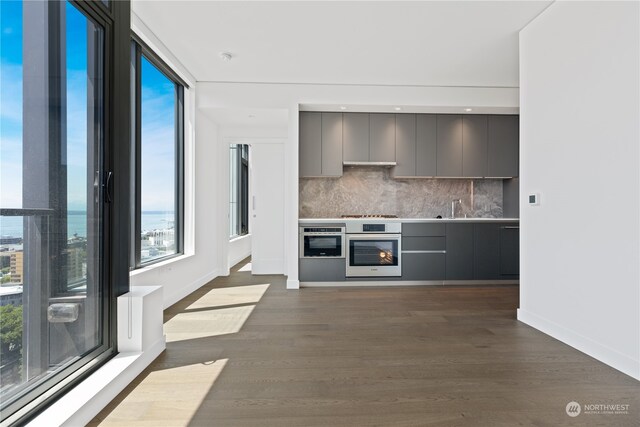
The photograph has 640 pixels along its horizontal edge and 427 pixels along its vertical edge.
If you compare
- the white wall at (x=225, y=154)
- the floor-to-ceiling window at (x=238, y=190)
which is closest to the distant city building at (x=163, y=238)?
the white wall at (x=225, y=154)

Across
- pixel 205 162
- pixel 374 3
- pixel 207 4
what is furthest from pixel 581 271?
pixel 205 162

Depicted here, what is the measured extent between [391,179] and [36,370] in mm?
4551

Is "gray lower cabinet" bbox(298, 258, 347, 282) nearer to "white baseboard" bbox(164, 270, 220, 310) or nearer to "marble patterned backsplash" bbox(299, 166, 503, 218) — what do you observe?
"marble patterned backsplash" bbox(299, 166, 503, 218)

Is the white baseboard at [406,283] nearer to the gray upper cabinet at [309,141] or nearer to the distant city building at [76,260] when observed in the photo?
the gray upper cabinet at [309,141]

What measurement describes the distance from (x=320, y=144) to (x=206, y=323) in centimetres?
277

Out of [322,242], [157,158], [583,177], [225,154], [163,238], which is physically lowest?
[322,242]

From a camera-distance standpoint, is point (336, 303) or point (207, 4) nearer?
point (207, 4)

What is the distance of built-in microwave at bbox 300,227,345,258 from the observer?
15.1ft

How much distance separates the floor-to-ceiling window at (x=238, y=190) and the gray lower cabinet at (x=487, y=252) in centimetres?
438

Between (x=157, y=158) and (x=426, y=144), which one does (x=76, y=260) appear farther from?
(x=426, y=144)

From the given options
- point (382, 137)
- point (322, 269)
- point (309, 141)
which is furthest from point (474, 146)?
point (322, 269)

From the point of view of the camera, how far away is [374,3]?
2775 mm

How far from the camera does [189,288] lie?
4.15 metres

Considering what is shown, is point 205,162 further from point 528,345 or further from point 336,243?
point 528,345
